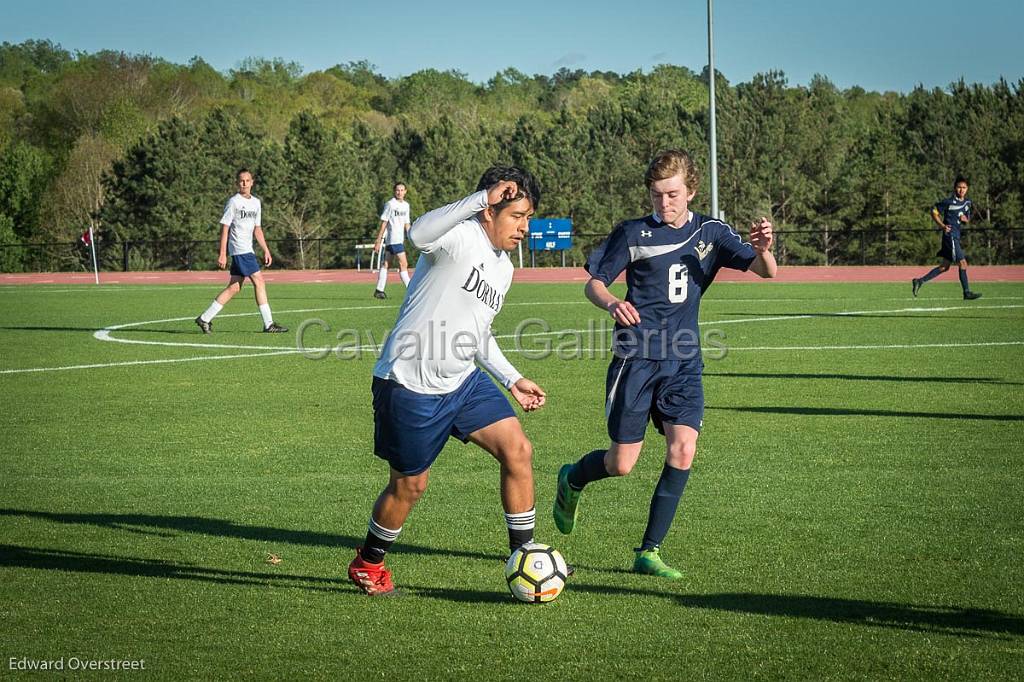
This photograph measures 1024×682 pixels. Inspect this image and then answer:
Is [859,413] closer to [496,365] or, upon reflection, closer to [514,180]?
[496,365]

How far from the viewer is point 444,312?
17.8ft

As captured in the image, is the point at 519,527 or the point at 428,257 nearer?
the point at 428,257

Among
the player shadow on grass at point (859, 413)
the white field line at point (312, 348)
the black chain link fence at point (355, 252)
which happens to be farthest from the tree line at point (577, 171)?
the player shadow on grass at point (859, 413)

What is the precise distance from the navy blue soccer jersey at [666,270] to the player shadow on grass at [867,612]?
1.38 meters

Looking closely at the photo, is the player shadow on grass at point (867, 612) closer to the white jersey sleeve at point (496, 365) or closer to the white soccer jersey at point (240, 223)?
the white jersey sleeve at point (496, 365)

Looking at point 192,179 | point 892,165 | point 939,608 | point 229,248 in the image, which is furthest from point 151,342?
point 892,165

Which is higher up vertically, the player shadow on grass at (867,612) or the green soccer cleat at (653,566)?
the green soccer cleat at (653,566)

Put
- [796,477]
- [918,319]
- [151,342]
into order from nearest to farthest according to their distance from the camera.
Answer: [796,477]
[151,342]
[918,319]

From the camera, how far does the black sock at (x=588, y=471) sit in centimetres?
647

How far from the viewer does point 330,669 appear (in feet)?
15.2

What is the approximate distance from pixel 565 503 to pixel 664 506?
669mm

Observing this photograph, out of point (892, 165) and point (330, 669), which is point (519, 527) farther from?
point (892, 165)

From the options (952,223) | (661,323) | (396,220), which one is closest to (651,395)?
(661,323)

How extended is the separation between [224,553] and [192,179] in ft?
186
